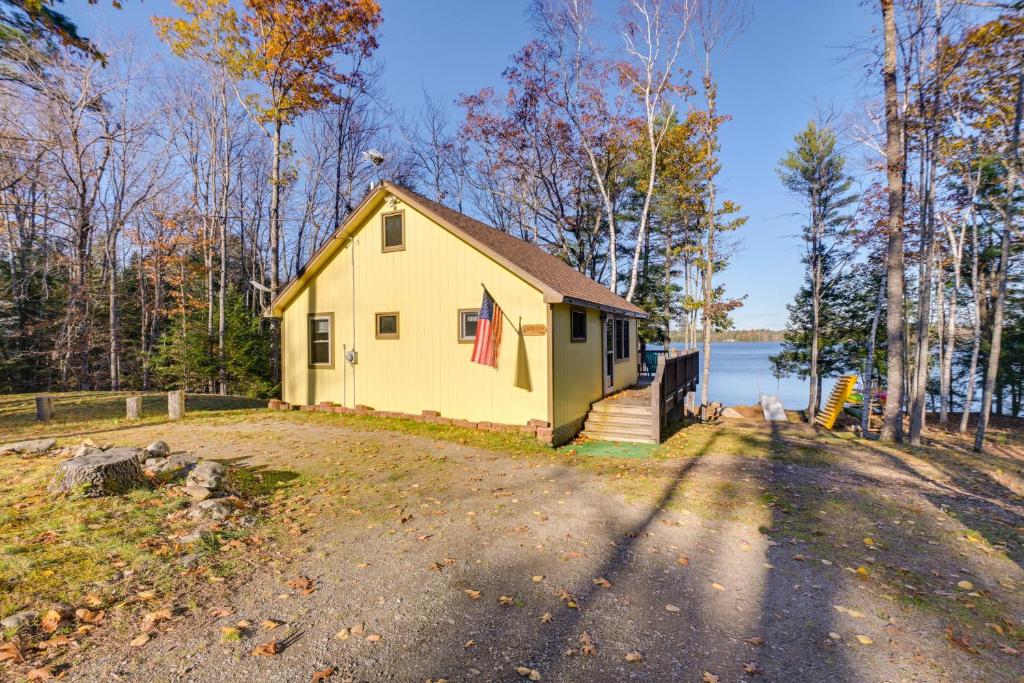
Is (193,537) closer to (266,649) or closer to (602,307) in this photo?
(266,649)

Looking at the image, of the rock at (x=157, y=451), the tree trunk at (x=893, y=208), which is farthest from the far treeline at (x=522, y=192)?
the rock at (x=157, y=451)

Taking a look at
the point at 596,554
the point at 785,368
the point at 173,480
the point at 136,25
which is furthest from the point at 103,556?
the point at 785,368

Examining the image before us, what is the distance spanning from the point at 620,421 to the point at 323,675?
29.3ft

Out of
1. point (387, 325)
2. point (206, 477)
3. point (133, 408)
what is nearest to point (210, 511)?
point (206, 477)

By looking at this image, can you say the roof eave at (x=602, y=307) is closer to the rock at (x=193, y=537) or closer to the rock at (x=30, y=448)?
the rock at (x=193, y=537)

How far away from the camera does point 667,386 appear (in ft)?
38.7

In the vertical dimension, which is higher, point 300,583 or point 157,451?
point 157,451

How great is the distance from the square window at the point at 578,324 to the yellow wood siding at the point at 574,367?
135mm

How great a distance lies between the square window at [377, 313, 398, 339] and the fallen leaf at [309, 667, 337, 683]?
906cm

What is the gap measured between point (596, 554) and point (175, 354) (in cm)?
2096

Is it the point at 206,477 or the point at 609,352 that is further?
the point at 609,352

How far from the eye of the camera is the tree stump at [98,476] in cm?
485

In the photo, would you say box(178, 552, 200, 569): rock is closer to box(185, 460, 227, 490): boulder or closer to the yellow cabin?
box(185, 460, 227, 490): boulder

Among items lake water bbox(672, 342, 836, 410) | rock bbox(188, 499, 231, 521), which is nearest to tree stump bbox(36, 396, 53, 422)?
rock bbox(188, 499, 231, 521)
